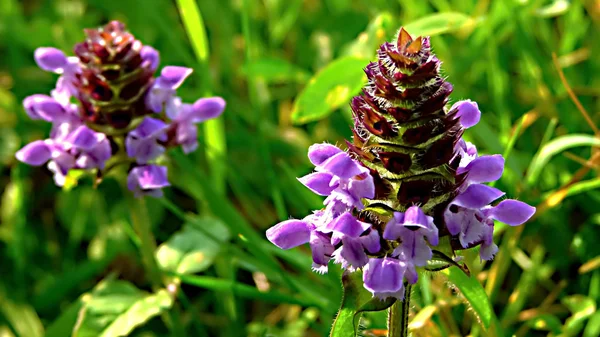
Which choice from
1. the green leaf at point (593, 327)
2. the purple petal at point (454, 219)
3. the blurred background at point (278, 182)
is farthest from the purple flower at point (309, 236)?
the green leaf at point (593, 327)

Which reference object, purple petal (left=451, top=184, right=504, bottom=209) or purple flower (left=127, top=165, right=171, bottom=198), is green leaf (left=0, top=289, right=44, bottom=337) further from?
purple petal (left=451, top=184, right=504, bottom=209)

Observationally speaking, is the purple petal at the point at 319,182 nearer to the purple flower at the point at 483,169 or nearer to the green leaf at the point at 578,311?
the purple flower at the point at 483,169

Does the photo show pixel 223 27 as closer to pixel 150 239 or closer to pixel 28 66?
pixel 28 66

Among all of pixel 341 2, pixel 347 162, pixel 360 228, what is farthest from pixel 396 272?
pixel 341 2

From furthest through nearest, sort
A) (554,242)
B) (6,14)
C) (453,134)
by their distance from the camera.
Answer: (6,14), (554,242), (453,134)

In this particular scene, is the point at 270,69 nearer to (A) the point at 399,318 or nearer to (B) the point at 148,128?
(B) the point at 148,128

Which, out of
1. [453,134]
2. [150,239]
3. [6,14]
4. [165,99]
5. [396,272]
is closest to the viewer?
[396,272]
